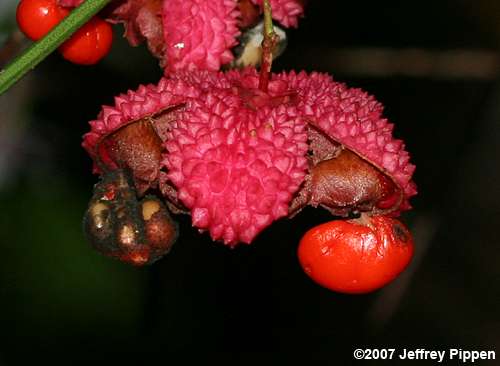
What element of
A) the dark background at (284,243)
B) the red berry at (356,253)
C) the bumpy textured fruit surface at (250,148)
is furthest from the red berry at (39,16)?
the dark background at (284,243)

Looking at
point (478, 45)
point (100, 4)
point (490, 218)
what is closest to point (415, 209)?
point (490, 218)

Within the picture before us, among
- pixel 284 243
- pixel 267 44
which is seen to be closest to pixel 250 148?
pixel 267 44

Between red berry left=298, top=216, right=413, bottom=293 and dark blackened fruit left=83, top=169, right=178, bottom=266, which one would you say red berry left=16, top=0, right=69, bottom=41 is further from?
red berry left=298, top=216, right=413, bottom=293

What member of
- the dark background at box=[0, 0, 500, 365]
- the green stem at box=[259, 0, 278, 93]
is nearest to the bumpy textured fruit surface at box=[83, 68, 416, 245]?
the green stem at box=[259, 0, 278, 93]

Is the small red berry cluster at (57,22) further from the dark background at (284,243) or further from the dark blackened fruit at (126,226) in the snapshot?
the dark background at (284,243)

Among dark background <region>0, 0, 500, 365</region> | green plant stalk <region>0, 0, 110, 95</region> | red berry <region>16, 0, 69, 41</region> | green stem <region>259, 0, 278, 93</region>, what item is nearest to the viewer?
green plant stalk <region>0, 0, 110, 95</region>

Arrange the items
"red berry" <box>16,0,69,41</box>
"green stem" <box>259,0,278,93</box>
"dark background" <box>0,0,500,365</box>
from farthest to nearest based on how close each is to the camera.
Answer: "dark background" <box>0,0,500,365</box> → "red berry" <box>16,0,69,41</box> → "green stem" <box>259,0,278,93</box>
